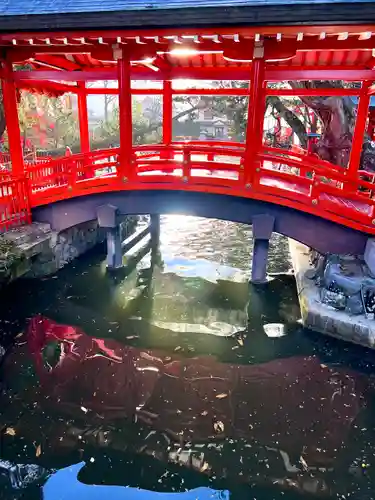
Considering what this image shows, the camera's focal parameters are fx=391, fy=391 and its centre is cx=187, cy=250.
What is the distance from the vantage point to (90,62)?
1062 centimetres

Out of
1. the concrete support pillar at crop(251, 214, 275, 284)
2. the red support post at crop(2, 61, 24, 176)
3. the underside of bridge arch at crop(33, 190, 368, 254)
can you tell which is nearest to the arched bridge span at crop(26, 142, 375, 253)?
the underside of bridge arch at crop(33, 190, 368, 254)

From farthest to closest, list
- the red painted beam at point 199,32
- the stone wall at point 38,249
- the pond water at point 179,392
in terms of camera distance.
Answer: the stone wall at point 38,249 < the red painted beam at point 199,32 < the pond water at point 179,392

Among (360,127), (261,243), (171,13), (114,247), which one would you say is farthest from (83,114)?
(360,127)

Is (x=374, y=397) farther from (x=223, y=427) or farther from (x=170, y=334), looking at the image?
(x=170, y=334)

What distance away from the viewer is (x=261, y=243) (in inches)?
333

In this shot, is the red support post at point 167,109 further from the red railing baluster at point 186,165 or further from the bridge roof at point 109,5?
the bridge roof at point 109,5

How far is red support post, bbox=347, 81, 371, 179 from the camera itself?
9016mm

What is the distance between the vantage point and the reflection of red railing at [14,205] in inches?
340

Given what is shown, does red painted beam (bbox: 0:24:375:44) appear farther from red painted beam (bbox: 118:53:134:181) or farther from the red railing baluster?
the red railing baluster

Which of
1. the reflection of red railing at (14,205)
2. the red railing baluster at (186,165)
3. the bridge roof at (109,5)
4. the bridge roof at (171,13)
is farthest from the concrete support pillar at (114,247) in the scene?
the bridge roof at (109,5)

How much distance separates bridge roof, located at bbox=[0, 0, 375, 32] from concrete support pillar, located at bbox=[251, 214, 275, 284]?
11.8 ft

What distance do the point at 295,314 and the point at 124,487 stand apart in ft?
15.7

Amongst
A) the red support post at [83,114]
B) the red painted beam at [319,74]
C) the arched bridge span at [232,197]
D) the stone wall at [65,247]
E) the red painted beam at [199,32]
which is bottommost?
the stone wall at [65,247]

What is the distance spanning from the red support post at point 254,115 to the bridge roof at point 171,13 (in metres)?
1.00
